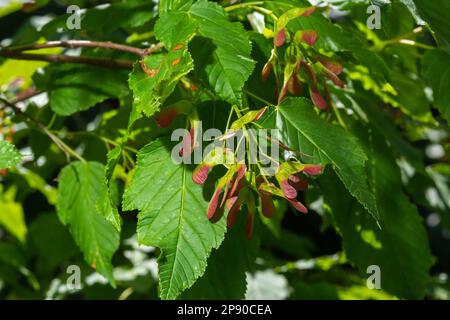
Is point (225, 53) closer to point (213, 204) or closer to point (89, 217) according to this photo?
point (213, 204)

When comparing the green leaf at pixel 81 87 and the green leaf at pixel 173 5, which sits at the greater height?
the green leaf at pixel 173 5

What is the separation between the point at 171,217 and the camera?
85 centimetres

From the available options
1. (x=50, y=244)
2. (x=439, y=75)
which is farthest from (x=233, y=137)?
(x=50, y=244)

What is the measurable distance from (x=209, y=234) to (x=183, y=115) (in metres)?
0.18

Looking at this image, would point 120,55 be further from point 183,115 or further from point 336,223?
point 336,223

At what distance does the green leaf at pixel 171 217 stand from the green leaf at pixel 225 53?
0.13 m

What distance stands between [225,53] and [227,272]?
38cm

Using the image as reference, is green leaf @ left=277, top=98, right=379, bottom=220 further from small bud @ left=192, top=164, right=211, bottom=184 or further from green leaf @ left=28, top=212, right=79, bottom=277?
green leaf @ left=28, top=212, right=79, bottom=277

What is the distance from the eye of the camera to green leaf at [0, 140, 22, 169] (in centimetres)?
85

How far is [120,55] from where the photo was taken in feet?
3.94

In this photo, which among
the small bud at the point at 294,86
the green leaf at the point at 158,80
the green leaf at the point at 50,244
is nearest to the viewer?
the green leaf at the point at 158,80

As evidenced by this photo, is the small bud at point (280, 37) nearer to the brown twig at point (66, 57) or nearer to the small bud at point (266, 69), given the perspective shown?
the small bud at point (266, 69)

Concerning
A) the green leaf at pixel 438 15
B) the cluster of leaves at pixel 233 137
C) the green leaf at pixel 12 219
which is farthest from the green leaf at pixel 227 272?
the green leaf at pixel 12 219

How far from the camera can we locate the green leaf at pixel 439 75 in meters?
1.04
